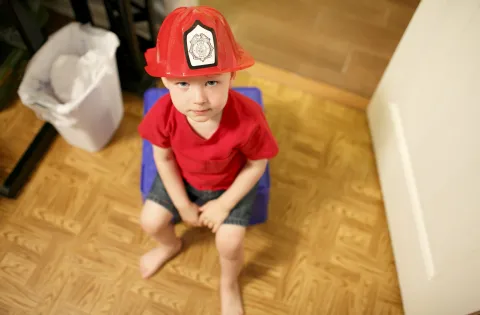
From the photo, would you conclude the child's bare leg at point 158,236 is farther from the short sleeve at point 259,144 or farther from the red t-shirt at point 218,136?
the short sleeve at point 259,144

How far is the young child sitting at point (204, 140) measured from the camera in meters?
0.65

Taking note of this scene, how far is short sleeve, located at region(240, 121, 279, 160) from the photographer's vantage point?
0.83m

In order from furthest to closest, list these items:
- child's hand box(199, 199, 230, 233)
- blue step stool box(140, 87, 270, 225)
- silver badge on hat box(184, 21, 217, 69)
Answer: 1. blue step stool box(140, 87, 270, 225)
2. child's hand box(199, 199, 230, 233)
3. silver badge on hat box(184, 21, 217, 69)

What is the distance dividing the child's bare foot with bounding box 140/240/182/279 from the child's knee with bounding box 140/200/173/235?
15 cm

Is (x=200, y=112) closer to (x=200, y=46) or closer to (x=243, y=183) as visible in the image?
(x=200, y=46)

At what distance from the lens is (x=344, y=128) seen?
1.41 meters

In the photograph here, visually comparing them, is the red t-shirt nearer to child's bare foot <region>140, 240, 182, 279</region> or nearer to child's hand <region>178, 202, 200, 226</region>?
child's hand <region>178, 202, 200, 226</region>

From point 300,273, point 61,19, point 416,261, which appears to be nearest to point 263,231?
point 300,273

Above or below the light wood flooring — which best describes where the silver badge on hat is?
above

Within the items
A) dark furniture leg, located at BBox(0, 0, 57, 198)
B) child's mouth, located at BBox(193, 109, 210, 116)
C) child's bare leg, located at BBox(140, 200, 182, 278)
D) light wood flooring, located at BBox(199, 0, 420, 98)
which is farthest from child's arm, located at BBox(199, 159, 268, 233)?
light wood flooring, located at BBox(199, 0, 420, 98)

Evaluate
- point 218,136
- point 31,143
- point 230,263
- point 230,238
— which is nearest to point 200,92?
point 218,136

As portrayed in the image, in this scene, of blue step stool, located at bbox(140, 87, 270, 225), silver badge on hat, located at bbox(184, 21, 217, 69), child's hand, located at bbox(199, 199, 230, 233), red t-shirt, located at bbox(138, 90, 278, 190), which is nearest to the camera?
silver badge on hat, located at bbox(184, 21, 217, 69)

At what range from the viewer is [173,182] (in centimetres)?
93

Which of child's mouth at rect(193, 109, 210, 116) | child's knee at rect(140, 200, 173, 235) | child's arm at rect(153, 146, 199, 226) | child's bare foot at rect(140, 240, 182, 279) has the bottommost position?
child's bare foot at rect(140, 240, 182, 279)
